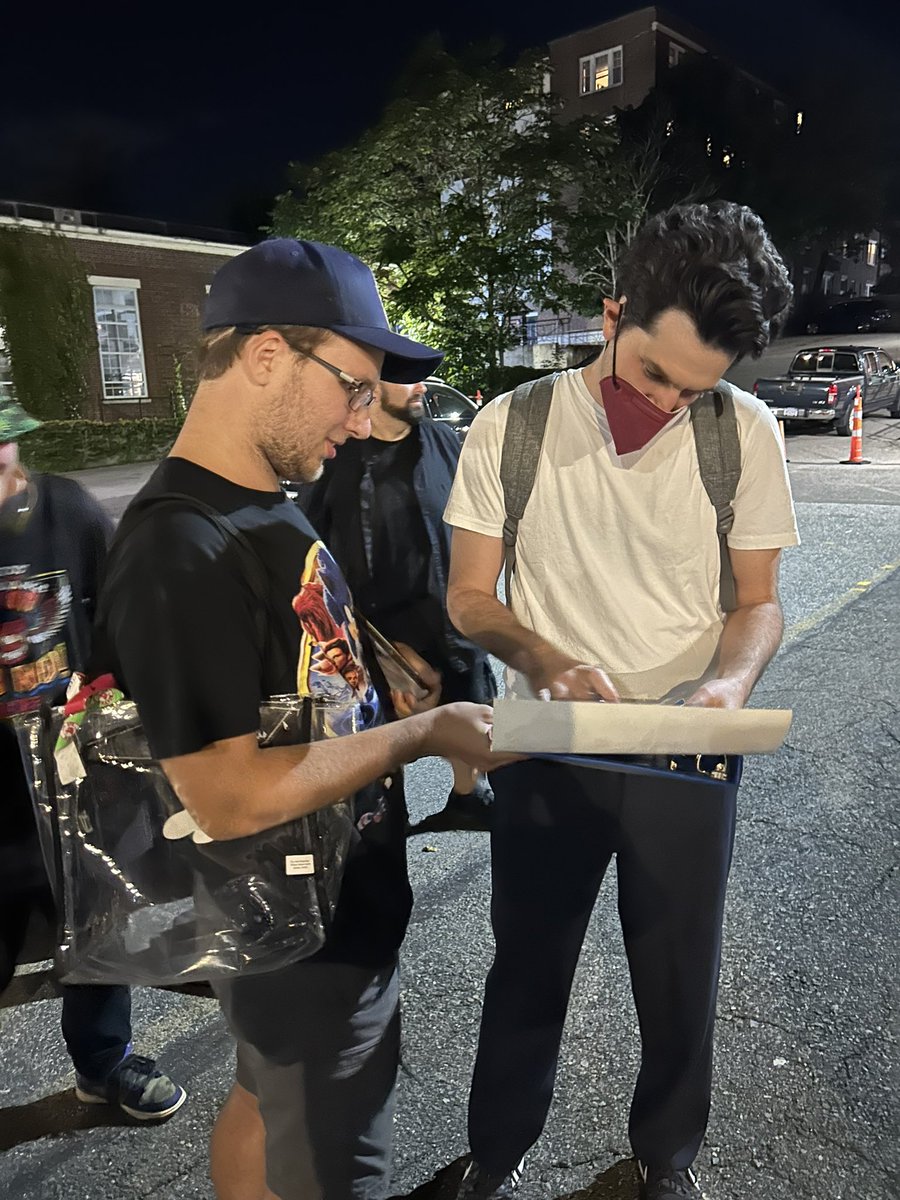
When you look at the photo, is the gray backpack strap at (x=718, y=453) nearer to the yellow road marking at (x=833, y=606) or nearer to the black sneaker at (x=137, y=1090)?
the black sneaker at (x=137, y=1090)

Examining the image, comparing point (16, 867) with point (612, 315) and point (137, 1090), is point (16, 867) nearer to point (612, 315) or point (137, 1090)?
point (137, 1090)

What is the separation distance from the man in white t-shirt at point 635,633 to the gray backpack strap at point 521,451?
2cm

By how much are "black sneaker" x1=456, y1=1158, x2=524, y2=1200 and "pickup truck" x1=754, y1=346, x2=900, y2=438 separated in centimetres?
1523

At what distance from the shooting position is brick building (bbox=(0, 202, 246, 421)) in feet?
72.3

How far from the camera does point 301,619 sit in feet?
4.23

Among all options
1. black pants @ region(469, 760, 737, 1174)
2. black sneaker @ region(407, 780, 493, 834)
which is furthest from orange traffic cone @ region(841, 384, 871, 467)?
black pants @ region(469, 760, 737, 1174)

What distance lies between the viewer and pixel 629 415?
177 cm

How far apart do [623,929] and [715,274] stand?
1.31 m

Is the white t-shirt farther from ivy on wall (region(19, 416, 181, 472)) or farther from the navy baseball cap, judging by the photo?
ivy on wall (region(19, 416, 181, 472))

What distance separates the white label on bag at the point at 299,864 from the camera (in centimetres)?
130

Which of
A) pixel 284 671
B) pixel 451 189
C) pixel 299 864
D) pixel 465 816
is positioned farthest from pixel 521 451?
pixel 451 189

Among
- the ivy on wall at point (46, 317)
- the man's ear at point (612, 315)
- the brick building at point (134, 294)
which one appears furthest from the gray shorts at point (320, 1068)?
the brick building at point (134, 294)

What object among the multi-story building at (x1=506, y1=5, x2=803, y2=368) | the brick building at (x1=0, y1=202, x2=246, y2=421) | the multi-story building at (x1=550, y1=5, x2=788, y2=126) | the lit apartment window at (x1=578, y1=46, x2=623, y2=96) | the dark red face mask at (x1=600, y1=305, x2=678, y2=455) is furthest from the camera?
the lit apartment window at (x1=578, y1=46, x2=623, y2=96)

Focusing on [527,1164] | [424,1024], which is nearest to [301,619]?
[527,1164]
